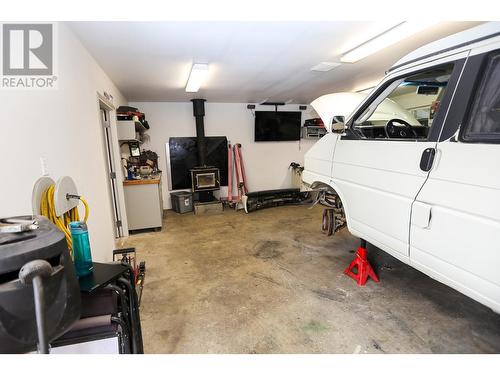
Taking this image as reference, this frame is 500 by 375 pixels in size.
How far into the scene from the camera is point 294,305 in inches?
88.9

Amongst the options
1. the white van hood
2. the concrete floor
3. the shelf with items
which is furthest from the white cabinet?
the white van hood

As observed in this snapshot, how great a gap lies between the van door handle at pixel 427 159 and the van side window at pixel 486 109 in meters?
0.17

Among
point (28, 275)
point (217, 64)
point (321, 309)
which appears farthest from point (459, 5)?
point (217, 64)

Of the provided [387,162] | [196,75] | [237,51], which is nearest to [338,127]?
[387,162]

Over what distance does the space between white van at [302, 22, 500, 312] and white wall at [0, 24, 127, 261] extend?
7.75 ft

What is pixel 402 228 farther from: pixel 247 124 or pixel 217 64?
pixel 247 124

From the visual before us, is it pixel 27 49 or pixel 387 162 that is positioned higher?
pixel 27 49

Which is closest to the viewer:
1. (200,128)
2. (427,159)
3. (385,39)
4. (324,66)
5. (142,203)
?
(427,159)

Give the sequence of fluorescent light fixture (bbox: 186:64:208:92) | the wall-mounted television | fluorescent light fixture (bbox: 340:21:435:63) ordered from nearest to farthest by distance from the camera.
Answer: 1. fluorescent light fixture (bbox: 340:21:435:63)
2. fluorescent light fixture (bbox: 186:64:208:92)
3. the wall-mounted television

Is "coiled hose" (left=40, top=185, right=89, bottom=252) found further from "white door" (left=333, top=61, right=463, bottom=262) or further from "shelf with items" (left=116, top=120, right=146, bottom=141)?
"shelf with items" (left=116, top=120, right=146, bottom=141)

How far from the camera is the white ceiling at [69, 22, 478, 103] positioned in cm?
225

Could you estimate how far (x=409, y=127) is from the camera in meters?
2.29

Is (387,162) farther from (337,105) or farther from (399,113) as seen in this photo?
(337,105)

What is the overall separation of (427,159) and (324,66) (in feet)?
7.80
